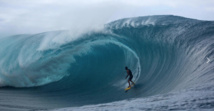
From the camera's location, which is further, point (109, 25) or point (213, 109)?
point (109, 25)

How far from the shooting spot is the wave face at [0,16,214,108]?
9148 millimetres

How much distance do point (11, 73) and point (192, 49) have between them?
875cm

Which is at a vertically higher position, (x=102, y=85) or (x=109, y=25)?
(x=109, y=25)

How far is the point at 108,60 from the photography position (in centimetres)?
1357

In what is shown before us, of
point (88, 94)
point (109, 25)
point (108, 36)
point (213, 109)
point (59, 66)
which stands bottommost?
point (213, 109)

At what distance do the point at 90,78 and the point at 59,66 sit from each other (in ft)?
5.80

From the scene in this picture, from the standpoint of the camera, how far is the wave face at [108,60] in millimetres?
9148

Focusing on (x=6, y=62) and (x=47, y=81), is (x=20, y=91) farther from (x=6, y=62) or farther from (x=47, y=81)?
(x=6, y=62)

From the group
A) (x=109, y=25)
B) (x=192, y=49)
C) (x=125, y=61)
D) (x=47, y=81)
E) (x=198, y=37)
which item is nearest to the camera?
(x=192, y=49)

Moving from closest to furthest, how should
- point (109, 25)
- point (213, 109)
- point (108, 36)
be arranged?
point (213, 109) < point (108, 36) < point (109, 25)

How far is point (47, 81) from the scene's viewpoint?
1186 cm

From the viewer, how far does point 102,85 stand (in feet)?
35.9

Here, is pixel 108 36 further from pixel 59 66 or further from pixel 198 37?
pixel 198 37

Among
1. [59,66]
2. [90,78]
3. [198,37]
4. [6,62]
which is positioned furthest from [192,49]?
[6,62]
